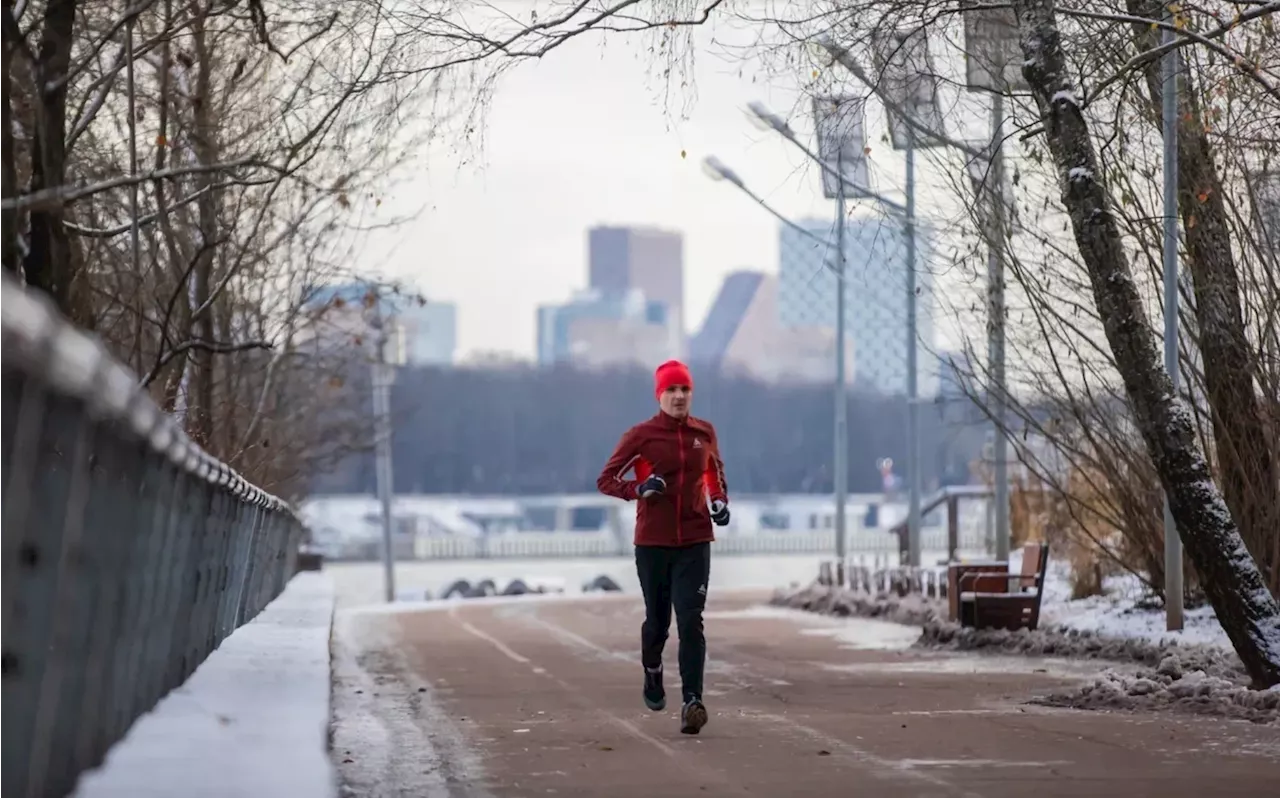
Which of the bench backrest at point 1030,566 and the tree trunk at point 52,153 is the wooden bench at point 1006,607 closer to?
the bench backrest at point 1030,566

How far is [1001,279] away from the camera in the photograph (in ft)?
69.5

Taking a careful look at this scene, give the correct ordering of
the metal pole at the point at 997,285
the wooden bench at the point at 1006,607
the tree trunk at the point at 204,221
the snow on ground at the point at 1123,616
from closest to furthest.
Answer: the tree trunk at the point at 204,221 < the snow on ground at the point at 1123,616 < the metal pole at the point at 997,285 < the wooden bench at the point at 1006,607

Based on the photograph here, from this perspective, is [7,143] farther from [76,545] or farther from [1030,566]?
[1030,566]

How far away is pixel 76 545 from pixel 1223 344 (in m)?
12.8

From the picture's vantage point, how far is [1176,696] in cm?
1377

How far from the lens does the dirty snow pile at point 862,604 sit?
28.1 meters

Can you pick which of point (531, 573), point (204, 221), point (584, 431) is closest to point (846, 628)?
point (204, 221)

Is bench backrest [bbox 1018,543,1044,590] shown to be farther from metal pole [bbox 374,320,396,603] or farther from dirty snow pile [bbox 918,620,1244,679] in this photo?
metal pole [bbox 374,320,396,603]

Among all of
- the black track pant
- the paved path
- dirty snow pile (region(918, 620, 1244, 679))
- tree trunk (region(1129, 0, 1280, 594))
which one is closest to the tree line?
dirty snow pile (region(918, 620, 1244, 679))

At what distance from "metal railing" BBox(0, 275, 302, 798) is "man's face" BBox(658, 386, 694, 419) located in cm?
321

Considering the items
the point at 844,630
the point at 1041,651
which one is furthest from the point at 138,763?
the point at 844,630

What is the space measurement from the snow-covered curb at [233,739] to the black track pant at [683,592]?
182cm

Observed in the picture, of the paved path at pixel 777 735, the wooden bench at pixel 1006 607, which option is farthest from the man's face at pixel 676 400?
the wooden bench at pixel 1006 607

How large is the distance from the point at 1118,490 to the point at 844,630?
653 centimetres
